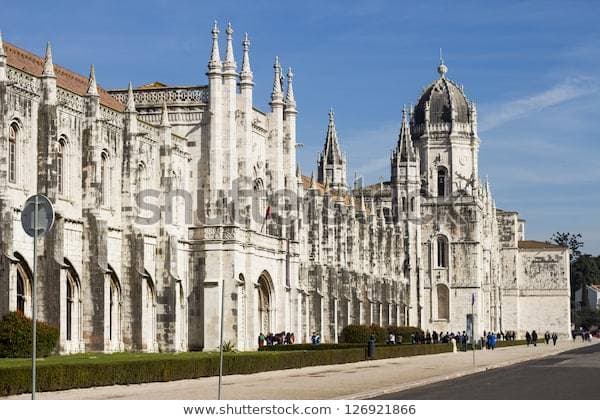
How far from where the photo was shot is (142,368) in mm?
35750

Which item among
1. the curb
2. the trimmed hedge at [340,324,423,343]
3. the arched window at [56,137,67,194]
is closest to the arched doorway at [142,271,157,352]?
the arched window at [56,137,67,194]

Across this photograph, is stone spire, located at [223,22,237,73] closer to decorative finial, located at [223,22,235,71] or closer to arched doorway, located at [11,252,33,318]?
decorative finial, located at [223,22,235,71]

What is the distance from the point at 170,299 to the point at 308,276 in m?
25.0

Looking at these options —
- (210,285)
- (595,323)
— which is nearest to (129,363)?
(210,285)

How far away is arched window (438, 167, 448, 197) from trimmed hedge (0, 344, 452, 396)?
75.5m

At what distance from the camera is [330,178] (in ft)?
381

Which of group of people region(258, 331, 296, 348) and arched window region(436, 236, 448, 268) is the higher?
arched window region(436, 236, 448, 268)

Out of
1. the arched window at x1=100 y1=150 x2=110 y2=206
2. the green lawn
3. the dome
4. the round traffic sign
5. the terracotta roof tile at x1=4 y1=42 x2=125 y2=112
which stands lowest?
the green lawn

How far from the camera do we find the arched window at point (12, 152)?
43.9 m

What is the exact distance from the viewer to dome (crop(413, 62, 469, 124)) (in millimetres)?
128500

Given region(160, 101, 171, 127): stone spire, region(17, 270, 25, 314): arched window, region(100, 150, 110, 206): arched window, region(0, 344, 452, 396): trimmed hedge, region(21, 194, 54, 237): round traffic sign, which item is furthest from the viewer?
region(160, 101, 171, 127): stone spire

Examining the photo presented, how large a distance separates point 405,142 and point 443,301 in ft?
54.0

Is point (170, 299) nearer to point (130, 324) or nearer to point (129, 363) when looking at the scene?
point (130, 324)

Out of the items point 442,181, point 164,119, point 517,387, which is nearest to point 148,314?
point 164,119
